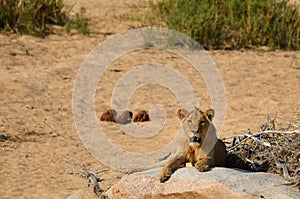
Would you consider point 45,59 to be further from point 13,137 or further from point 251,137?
point 251,137

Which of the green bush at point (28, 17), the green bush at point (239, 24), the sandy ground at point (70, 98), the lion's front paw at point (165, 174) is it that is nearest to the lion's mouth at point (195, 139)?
the lion's front paw at point (165, 174)

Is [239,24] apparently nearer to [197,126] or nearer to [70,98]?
[70,98]

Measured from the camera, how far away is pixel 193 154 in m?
5.86

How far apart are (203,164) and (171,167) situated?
0.30m

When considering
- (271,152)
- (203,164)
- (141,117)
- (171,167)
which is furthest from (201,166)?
(141,117)

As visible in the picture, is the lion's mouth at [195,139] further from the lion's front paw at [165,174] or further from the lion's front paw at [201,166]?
the lion's front paw at [165,174]

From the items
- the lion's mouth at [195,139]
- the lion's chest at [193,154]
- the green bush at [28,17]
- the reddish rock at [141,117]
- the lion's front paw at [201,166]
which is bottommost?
the reddish rock at [141,117]

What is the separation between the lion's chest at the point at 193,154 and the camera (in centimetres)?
580

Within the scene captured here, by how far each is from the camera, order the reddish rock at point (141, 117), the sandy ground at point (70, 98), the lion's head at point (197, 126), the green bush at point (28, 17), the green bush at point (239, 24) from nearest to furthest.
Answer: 1. the lion's head at point (197, 126)
2. the sandy ground at point (70, 98)
3. the reddish rock at point (141, 117)
4. the green bush at point (239, 24)
5. the green bush at point (28, 17)

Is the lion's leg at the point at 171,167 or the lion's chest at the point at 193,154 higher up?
the lion's chest at the point at 193,154

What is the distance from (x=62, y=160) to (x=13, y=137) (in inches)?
35.6

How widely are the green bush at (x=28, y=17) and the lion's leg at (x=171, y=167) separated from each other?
745 centimetres

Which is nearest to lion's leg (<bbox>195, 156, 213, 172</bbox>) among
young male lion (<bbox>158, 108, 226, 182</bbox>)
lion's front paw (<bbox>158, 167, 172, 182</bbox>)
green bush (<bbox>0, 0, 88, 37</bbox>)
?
young male lion (<bbox>158, 108, 226, 182</bbox>)

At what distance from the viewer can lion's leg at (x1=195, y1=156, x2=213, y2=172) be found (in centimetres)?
576
